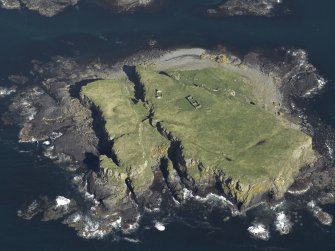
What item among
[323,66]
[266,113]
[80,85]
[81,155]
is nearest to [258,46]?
[323,66]

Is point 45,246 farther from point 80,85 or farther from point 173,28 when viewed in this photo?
point 173,28

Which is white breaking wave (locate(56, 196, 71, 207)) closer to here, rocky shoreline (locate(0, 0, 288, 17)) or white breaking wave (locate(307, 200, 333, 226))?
white breaking wave (locate(307, 200, 333, 226))

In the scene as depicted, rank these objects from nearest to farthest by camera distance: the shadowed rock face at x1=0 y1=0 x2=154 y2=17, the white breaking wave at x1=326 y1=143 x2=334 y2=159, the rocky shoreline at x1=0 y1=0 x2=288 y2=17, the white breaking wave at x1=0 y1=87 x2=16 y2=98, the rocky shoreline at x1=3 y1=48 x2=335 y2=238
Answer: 1. the rocky shoreline at x1=3 y1=48 x2=335 y2=238
2. the white breaking wave at x1=326 y1=143 x2=334 y2=159
3. the white breaking wave at x1=0 y1=87 x2=16 y2=98
4. the rocky shoreline at x1=0 y1=0 x2=288 y2=17
5. the shadowed rock face at x1=0 y1=0 x2=154 y2=17

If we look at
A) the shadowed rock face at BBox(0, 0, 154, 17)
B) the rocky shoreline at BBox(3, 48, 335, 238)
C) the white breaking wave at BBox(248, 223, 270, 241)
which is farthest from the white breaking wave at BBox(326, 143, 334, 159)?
the shadowed rock face at BBox(0, 0, 154, 17)

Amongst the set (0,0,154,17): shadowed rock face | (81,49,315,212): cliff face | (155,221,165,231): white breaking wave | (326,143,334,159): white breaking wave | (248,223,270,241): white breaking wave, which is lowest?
(248,223,270,241): white breaking wave

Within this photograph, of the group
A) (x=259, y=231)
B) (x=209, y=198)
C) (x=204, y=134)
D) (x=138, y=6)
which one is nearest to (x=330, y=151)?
(x=204, y=134)

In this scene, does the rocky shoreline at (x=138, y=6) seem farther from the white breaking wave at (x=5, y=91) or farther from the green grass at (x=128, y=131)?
the green grass at (x=128, y=131)

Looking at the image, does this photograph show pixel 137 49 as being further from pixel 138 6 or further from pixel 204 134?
pixel 204 134
